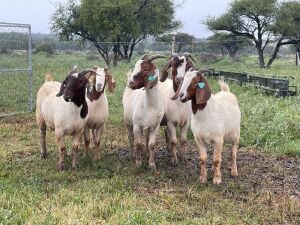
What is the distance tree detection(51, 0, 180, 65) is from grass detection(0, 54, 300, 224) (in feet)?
68.8

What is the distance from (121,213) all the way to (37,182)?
182cm

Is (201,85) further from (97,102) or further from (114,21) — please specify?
(114,21)

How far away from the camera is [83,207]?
523 centimetres

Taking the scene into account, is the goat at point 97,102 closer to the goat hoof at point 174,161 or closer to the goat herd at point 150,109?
the goat herd at point 150,109

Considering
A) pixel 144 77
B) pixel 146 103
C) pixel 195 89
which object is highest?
pixel 144 77

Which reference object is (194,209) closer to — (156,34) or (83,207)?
(83,207)

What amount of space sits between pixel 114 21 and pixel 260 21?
15.3 meters

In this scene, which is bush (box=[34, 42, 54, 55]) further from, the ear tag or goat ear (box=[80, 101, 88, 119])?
the ear tag

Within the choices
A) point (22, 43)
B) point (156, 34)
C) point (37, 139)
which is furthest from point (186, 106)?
point (156, 34)

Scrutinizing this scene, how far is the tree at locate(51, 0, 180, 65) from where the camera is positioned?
31328 mm

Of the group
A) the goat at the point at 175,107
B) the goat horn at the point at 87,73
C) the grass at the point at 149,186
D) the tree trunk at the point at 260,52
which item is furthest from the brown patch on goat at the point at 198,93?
the tree trunk at the point at 260,52

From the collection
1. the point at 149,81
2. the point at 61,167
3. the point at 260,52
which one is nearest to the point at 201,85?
the point at 149,81

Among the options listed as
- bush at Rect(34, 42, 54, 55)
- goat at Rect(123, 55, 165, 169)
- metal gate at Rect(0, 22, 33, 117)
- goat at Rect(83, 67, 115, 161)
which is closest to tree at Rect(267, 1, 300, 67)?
bush at Rect(34, 42, 54, 55)

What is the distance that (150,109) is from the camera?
7148mm
